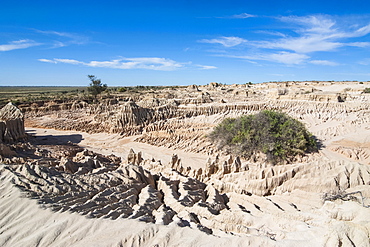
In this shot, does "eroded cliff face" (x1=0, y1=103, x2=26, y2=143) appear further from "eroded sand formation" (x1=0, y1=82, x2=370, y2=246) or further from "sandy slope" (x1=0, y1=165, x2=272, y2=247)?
"sandy slope" (x1=0, y1=165, x2=272, y2=247)

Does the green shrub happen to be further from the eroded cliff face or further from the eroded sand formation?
the eroded cliff face

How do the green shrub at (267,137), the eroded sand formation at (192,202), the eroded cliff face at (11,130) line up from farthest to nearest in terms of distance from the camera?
the eroded cliff face at (11,130) < the green shrub at (267,137) < the eroded sand formation at (192,202)

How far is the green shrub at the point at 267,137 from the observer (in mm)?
15688

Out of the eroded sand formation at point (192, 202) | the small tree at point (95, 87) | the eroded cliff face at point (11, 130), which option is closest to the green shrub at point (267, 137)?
the eroded sand formation at point (192, 202)

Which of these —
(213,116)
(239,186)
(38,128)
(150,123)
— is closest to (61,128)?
(38,128)

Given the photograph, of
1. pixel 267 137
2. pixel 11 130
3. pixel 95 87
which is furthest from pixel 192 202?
pixel 95 87

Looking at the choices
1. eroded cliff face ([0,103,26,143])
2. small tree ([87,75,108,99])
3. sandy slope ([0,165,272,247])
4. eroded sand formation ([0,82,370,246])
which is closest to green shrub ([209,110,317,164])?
eroded sand formation ([0,82,370,246])

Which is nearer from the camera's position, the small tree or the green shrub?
the green shrub

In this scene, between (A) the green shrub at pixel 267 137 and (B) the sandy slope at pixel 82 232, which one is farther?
(A) the green shrub at pixel 267 137

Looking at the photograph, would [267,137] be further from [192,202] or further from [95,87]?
[95,87]

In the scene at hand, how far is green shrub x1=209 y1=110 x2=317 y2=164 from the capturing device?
15.7 m

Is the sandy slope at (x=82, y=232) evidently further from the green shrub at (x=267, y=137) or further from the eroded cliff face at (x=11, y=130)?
the eroded cliff face at (x=11, y=130)

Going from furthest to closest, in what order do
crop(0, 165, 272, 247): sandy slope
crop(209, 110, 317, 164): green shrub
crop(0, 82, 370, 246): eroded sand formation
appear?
crop(209, 110, 317, 164): green shrub, crop(0, 82, 370, 246): eroded sand formation, crop(0, 165, 272, 247): sandy slope

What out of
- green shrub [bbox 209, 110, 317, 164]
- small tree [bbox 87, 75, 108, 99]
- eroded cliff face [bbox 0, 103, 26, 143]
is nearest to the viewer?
green shrub [bbox 209, 110, 317, 164]
